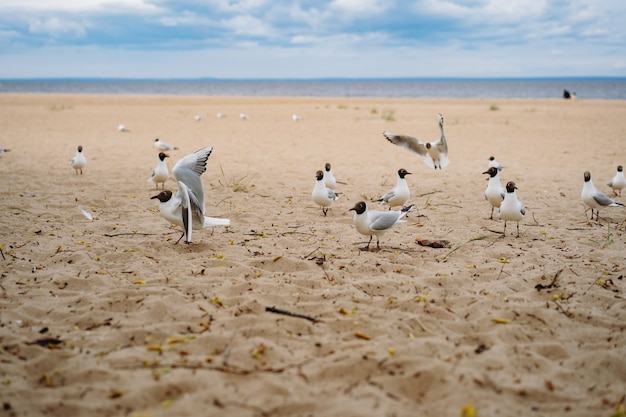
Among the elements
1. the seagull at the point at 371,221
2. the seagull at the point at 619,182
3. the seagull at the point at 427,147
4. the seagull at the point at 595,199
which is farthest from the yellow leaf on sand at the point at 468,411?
the seagull at the point at 619,182

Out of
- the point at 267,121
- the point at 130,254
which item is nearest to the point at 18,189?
the point at 130,254

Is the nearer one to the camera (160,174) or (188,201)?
(188,201)

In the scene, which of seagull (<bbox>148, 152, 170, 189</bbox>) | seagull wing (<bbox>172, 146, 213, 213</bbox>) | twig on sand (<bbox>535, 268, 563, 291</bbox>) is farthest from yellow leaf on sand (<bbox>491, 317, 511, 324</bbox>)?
seagull (<bbox>148, 152, 170, 189</bbox>)

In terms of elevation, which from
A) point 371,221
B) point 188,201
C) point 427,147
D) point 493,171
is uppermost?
point 427,147

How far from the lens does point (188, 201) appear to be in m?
5.26

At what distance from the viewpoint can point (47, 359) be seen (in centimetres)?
327

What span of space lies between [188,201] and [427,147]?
4.78 m

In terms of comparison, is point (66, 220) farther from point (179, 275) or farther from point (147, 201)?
point (179, 275)

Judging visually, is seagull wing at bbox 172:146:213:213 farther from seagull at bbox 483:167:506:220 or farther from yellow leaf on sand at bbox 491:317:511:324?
seagull at bbox 483:167:506:220

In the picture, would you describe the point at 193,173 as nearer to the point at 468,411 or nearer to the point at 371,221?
the point at 371,221

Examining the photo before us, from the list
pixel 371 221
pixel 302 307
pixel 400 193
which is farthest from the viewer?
pixel 400 193

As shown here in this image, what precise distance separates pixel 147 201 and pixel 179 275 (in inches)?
139

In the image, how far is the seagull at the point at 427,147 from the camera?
866 cm

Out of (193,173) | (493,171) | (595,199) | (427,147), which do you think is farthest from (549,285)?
(427,147)
